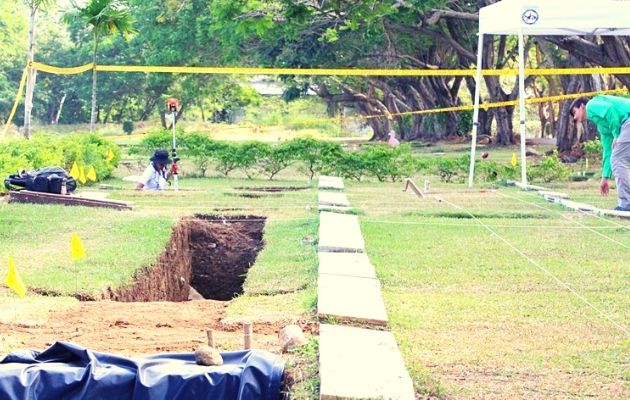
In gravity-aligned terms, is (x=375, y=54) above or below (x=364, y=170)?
above

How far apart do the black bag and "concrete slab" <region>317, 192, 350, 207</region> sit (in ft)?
11.7

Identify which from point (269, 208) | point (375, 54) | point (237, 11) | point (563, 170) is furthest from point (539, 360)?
point (375, 54)

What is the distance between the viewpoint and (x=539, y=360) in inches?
222

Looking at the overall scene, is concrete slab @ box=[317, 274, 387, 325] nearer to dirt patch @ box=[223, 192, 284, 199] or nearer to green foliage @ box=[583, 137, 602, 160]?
dirt patch @ box=[223, 192, 284, 199]

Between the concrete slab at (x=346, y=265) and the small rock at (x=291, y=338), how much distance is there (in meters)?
2.15

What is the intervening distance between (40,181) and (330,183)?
592 cm

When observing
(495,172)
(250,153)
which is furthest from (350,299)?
(250,153)

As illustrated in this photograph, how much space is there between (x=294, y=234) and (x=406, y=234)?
3.88ft

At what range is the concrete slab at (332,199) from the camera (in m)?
14.4

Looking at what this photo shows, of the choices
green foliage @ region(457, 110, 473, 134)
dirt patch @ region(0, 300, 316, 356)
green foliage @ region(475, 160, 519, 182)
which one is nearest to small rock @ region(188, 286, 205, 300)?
dirt patch @ region(0, 300, 316, 356)

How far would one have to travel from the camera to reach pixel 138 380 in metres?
5.05

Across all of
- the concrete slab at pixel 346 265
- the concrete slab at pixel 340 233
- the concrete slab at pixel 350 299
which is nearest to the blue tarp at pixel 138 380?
the concrete slab at pixel 350 299

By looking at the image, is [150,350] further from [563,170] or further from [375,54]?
[375,54]

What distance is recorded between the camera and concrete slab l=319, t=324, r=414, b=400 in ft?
15.4
